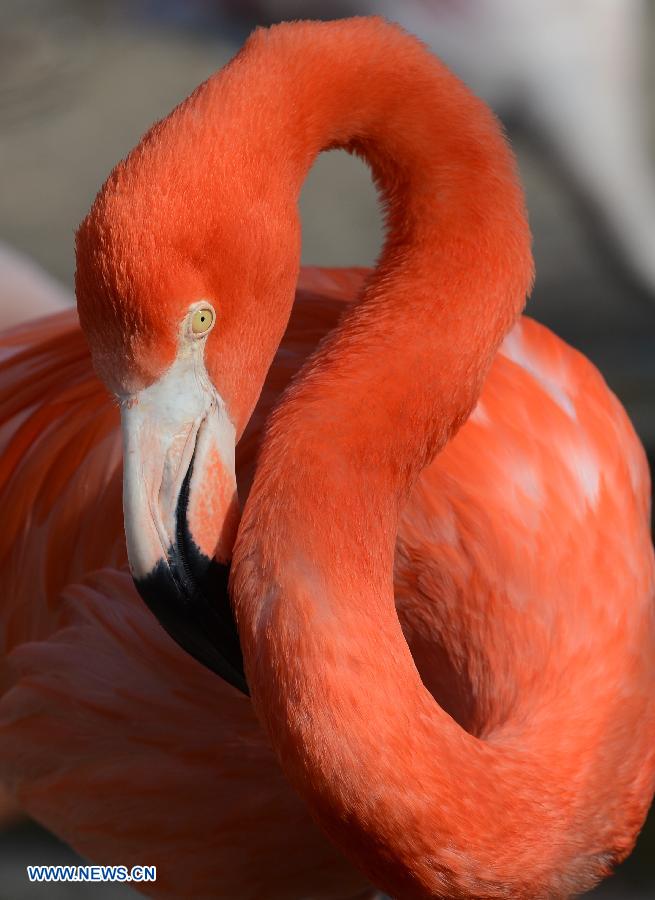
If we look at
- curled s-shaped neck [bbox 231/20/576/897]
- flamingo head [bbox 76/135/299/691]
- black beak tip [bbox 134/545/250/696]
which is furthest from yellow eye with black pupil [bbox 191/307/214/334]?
black beak tip [bbox 134/545/250/696]

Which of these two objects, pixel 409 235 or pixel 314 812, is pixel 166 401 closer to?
pixel 409 235

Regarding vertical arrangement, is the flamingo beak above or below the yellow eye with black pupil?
below

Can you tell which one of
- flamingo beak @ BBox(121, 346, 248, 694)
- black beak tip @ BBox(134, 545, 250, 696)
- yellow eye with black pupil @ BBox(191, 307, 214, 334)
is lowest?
black beak tip @ BBox(134, 545, 250, 696)

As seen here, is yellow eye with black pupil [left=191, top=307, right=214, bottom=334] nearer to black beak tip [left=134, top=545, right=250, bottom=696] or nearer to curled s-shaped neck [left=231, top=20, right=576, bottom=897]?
curled s-shaped neck [left=231, top=20, right=576, bottom=897]

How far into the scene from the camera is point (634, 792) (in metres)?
2.37

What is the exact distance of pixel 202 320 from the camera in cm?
189

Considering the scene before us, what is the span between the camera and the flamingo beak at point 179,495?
191cm

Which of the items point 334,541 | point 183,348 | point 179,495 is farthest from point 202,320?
point 334,541

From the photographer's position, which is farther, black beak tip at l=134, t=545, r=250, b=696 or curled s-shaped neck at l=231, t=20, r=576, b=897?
black beak tip at l=134, t=545, r=250, b=696

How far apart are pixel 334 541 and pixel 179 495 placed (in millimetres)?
243

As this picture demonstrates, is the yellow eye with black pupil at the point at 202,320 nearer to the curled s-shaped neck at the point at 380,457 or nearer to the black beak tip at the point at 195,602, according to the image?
the curled s-shaped neck at the point at 380,457

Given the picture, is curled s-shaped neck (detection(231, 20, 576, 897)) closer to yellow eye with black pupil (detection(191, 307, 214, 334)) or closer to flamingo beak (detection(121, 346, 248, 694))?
flamingo beak (detection(121, 346, 248, 694))

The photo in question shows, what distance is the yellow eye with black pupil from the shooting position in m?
1.88

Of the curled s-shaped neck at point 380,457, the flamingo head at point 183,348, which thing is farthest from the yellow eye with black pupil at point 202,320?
the curled s-shaped neck at point 380,457
